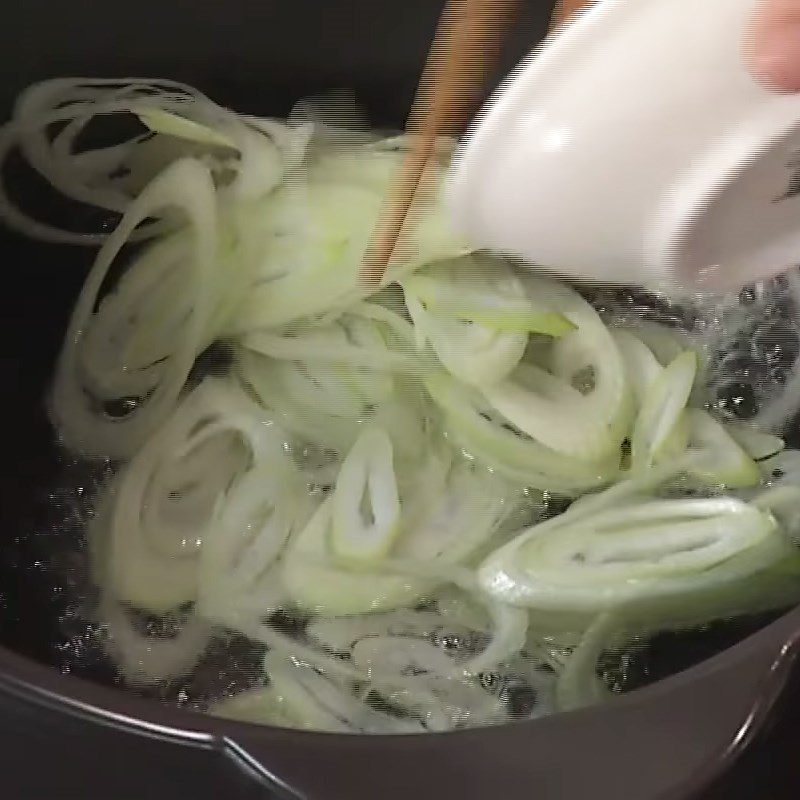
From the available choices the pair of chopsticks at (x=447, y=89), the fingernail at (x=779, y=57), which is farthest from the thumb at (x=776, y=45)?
the pair of chopsticks at (x=447, y=89)

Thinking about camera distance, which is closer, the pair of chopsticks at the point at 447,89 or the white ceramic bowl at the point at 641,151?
the white ceramic bowl at the point at 641,151

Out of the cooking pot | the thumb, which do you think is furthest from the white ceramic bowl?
the cooking pot

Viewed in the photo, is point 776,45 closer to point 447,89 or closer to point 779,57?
point 779,57

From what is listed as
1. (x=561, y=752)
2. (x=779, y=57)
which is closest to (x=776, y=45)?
(x=779, y=57)

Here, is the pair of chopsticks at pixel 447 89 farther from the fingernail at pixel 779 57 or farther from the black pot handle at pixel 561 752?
the black pot handle at pixel 561 752

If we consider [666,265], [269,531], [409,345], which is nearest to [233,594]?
[269,531]

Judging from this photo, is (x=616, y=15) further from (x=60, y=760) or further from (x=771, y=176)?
(x=60, y=760)

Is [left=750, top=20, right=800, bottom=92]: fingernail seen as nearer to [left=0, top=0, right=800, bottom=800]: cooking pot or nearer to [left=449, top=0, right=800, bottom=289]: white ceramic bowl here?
[left=449, top=0, right=800, bottom=289]: white ceramic bowl
